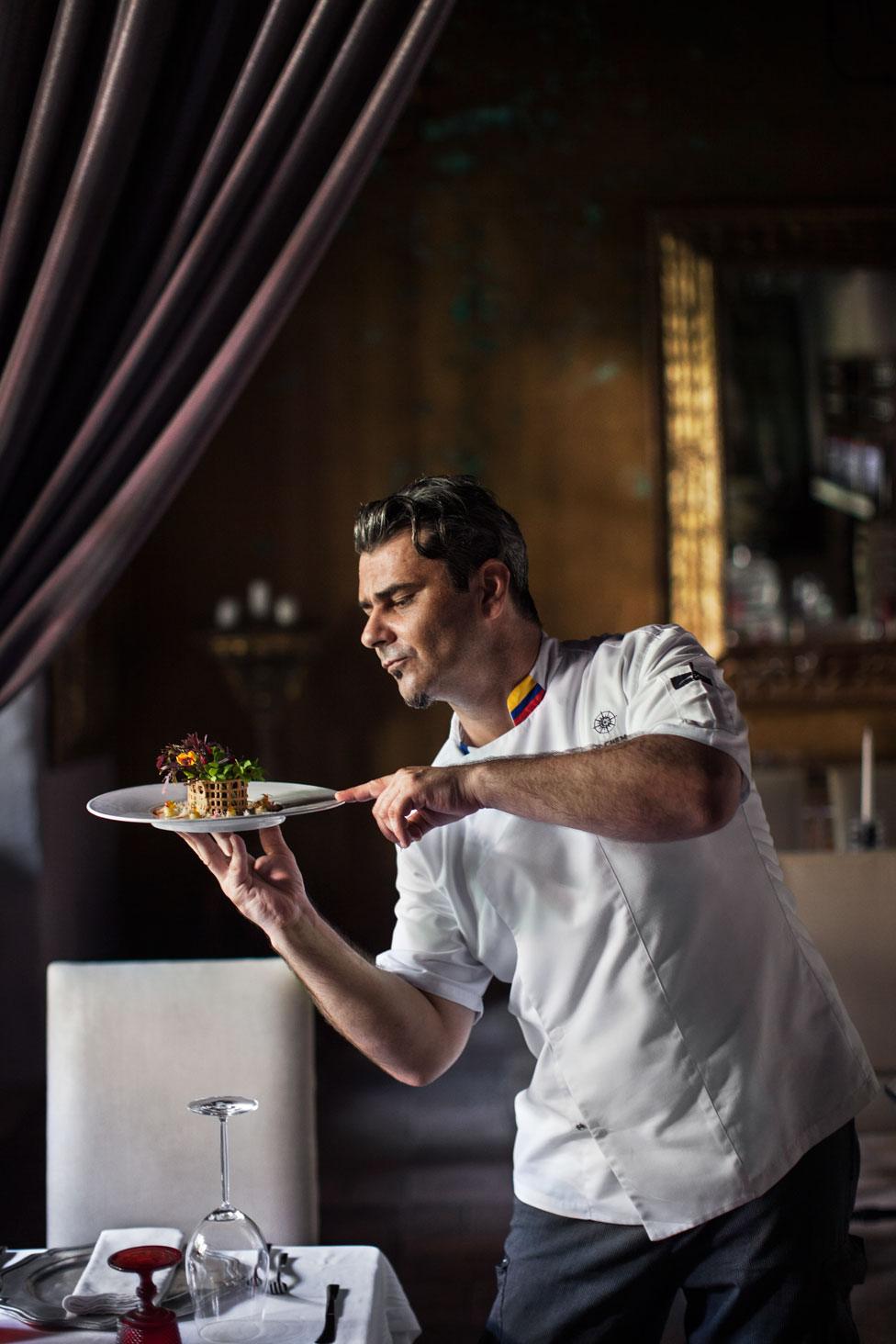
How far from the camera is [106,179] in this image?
1482 mm

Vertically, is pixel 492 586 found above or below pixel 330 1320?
above

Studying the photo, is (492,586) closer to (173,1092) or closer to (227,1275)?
(227,1275)

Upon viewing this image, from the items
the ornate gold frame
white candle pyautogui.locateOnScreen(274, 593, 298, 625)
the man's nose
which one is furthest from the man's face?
the ornate gold frame

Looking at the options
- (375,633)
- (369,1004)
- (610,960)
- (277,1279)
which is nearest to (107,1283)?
(277,1279)

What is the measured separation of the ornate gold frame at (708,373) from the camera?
5.19 metres

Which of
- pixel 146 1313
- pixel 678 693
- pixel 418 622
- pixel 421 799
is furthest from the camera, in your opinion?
pixel 418 622

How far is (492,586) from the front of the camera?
1.64 m

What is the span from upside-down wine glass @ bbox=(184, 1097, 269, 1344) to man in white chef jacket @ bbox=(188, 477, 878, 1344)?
254 mm

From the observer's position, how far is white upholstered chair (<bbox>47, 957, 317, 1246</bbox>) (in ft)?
6.40

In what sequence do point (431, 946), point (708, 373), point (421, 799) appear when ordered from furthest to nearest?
point (708, 373) → point (431, 946) → point (421, 799)

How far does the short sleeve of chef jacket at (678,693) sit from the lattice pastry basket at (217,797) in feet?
1.39

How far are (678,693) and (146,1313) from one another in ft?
2.56

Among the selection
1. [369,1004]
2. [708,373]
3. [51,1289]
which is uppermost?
[708,373]

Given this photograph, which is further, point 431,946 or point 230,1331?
point 431,946
